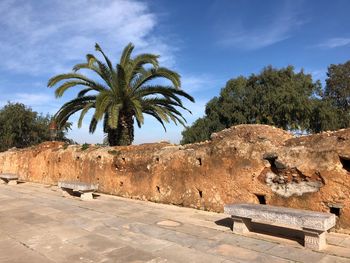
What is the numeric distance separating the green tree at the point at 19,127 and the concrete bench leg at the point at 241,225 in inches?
1039

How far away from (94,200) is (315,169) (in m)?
5.84

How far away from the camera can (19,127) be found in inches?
1140

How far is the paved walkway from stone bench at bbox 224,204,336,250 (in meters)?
0.17

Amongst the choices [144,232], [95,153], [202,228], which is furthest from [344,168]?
[95,153]

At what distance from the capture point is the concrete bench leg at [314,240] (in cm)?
473

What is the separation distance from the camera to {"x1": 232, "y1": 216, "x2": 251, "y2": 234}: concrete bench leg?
18.5ft

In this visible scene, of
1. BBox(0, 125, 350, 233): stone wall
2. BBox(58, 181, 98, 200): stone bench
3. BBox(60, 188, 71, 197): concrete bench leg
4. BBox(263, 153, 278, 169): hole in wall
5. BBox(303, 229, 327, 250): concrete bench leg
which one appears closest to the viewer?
BBox(303, 229, 327, 250): concrete bench leg

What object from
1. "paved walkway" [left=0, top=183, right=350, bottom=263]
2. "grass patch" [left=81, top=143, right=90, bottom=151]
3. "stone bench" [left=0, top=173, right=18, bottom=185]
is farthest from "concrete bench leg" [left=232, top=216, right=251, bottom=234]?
"stone bench" [left=0, top=173, right=18, bottom=185]

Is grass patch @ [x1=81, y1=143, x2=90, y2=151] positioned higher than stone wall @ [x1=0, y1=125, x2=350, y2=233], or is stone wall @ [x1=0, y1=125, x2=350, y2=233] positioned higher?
grass patch @ [x1=81, y1=143, x2=90, y2=151]

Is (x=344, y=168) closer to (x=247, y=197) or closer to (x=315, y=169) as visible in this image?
(x=315, y=169)

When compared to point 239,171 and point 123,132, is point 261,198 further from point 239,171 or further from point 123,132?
point 123,132

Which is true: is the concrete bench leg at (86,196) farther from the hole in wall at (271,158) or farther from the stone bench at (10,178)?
the stone bench at (10,178)

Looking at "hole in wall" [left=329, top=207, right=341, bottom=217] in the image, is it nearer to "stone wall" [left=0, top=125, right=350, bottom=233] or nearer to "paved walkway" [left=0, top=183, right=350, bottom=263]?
"stone wall" [left=0, top=125, right=350, bottom=233]

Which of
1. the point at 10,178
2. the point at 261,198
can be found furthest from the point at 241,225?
the point at 10,178
